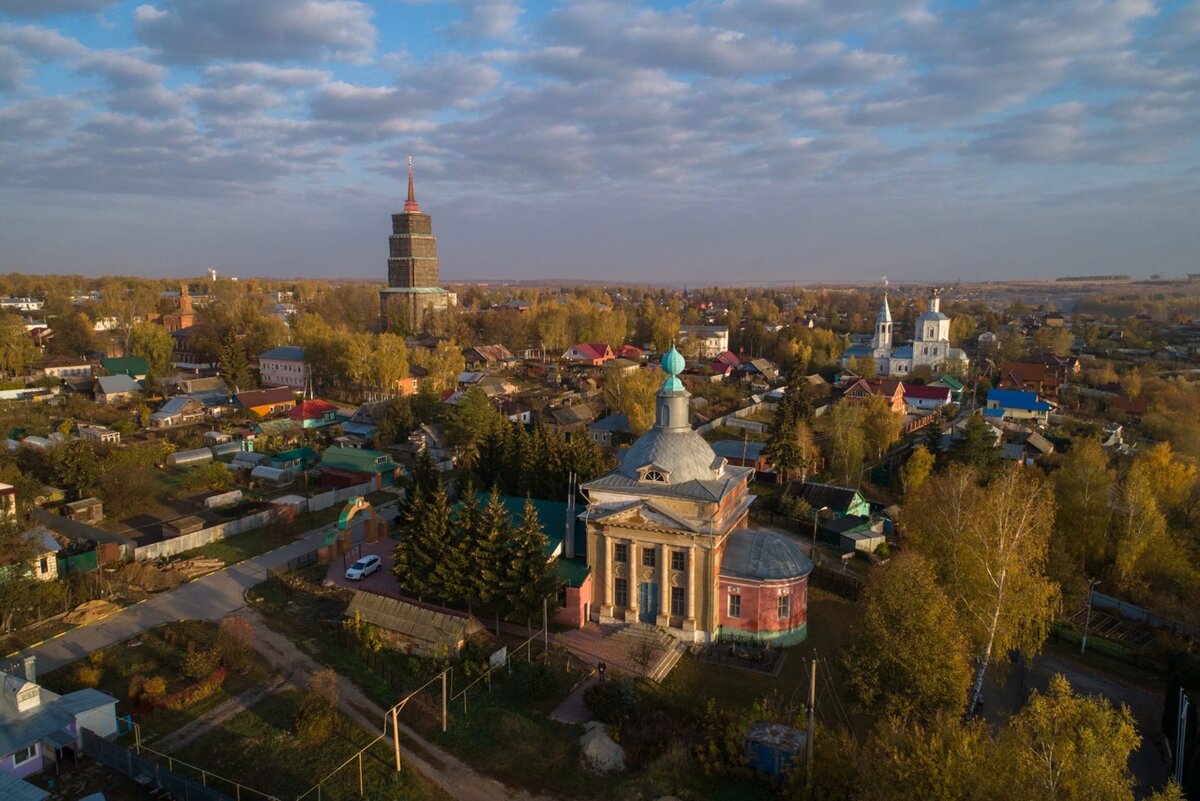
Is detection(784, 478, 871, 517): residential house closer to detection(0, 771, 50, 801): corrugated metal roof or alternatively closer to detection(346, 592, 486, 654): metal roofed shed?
detection(346, 592, 486, 654): metal roofed shed

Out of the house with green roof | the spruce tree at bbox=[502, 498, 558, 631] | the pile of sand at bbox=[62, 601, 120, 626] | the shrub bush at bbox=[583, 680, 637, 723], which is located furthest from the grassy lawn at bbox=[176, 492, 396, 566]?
the shrub bush at bbox=[583, 680, 637, 723]

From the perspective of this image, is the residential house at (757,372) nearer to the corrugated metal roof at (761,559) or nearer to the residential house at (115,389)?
the corrugated metal roof at (761,559)

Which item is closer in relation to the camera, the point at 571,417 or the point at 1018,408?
the point at 571,417

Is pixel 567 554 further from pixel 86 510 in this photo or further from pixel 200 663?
pixel 86 510

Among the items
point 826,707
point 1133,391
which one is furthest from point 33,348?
point 1133,391

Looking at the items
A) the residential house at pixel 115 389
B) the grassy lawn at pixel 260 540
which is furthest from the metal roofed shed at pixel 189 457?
the residential house at pixel 115 389

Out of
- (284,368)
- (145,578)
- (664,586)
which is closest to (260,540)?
(145,578)
